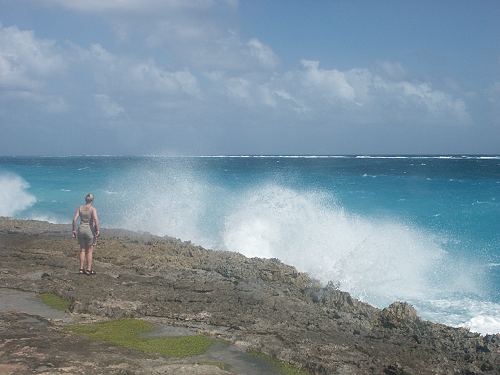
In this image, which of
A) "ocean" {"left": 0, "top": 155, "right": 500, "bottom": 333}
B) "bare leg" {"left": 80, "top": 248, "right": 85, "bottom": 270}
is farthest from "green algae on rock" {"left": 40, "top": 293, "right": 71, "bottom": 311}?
"ocean" {"left": 0, "top": 155, "right": 500, "bottom": 333}

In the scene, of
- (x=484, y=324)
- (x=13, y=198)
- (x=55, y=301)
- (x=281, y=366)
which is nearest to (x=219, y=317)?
(x=281, y=366)

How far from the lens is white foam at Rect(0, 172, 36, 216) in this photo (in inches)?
1335

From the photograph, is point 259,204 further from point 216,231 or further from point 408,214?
point 408,214

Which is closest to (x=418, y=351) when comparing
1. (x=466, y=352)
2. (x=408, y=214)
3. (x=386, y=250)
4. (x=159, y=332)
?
(x=466, y=352)

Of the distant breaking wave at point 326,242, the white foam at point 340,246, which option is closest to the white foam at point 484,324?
the distant breaking wave at point 326,242

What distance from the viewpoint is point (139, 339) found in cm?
751

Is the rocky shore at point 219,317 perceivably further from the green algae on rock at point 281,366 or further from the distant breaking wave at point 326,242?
the distant breaking wave at point 326,242

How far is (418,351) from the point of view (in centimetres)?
772

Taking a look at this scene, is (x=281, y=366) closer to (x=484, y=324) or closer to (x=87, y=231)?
(x=87, y=231)

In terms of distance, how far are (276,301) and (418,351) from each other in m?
2.97

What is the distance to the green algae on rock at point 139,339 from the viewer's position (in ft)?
23.3

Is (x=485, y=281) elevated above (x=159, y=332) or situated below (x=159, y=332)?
below

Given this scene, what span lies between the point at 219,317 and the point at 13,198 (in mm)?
31712

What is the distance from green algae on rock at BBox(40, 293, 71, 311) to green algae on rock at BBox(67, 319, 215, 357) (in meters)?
1.13
